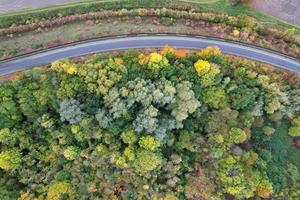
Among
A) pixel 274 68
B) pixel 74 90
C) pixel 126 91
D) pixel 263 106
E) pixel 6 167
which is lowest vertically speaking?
pixel 6 167

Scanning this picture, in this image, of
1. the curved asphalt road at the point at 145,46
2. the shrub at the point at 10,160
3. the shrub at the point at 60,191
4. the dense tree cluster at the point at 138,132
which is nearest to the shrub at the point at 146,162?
the dense tree cluster at the point at 138,132

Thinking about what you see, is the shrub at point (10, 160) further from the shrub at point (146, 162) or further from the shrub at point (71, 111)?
the shrub at point (146, 162)

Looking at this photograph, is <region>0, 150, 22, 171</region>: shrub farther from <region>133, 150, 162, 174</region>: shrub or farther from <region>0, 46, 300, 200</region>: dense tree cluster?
<region>133, 150, 162, 174</region>: shrub

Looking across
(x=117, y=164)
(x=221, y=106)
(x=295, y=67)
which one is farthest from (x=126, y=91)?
(x=295, y=67)

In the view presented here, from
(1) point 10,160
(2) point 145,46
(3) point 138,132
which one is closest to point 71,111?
(3) point 138,132

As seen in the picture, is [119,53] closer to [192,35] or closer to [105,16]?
[105,16]

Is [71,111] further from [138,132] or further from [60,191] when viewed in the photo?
[60,191]
